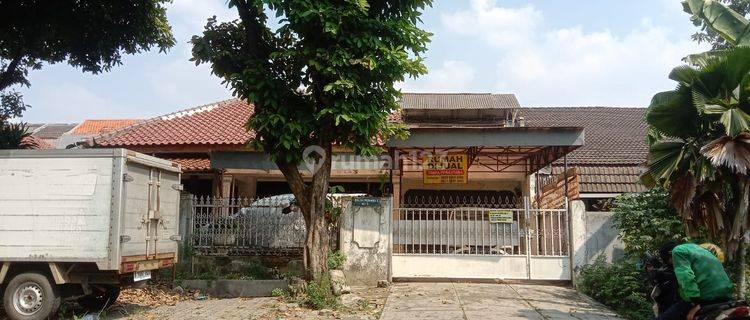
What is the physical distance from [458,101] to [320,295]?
1257 cm

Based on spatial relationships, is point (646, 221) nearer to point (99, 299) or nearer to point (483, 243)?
point (483, 243)

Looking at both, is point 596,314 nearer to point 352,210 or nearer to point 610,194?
point 352,210

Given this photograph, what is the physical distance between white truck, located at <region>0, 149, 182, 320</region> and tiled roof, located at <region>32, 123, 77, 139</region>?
3242 cm

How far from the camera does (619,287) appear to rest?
8.95 m

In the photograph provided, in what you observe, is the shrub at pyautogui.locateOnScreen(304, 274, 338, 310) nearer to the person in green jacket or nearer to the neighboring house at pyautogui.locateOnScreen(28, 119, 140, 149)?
the person in green jacket

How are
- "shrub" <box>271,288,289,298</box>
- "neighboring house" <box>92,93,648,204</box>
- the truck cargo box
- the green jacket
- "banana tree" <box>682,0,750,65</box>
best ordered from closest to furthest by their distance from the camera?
the green jacket < the truck cargo box < "banana tree" <box>682,0,750,65</box> < "shrub" <box>271,288,289,298</box> < "neighboring house" <box>92,93,648,204</box>

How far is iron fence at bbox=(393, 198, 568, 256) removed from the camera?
35.7ft

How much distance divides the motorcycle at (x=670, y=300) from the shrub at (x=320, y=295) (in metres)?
4.51

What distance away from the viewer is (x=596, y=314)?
27.4 feet

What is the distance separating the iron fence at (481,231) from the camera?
10.9m

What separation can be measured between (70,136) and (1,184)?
26.3 m

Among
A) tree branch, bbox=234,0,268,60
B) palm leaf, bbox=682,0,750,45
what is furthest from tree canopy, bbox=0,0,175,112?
palm leaf, bbox=682,0,750,45

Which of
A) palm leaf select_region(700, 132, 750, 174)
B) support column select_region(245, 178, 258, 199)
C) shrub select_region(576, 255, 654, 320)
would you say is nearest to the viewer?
palm leaf select_region(700, 132, 750, 174)

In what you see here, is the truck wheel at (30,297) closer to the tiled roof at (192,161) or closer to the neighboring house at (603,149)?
the tiled roof at (192,161)
